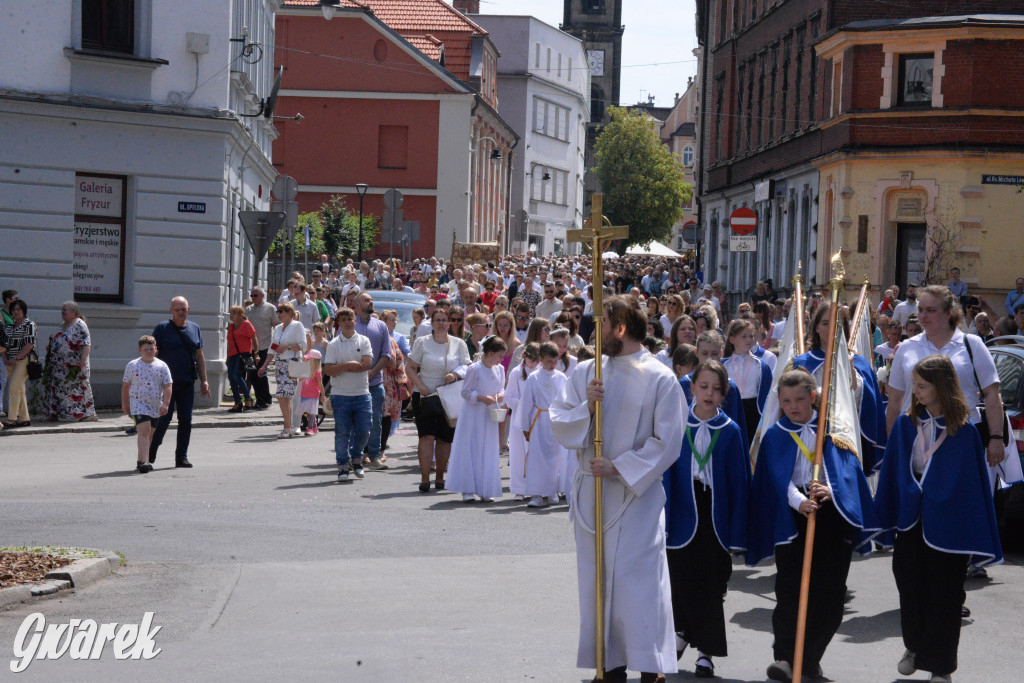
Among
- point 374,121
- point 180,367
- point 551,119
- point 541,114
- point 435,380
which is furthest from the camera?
point 551,119

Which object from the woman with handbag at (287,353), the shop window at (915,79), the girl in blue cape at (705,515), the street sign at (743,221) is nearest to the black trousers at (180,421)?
the woman with handbag at (287,353)

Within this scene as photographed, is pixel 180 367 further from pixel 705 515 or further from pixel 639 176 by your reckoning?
pixel 639 176

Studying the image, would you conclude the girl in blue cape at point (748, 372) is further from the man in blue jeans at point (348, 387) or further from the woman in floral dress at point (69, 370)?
the woman in floral dress at point (69, 370)

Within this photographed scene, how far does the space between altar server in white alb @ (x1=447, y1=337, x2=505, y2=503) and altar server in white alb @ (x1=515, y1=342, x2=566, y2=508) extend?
0.98ft

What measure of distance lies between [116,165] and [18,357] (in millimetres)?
3853

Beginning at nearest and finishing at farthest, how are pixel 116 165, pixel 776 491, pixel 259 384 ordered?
pixel 776 491 < pixel 116 165 < pixel 259 384

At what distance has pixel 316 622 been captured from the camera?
27.0ft

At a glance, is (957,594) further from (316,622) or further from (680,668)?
(316,622)

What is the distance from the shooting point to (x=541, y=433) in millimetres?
13867

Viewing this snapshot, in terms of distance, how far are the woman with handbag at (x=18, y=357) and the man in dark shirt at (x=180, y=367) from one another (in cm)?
449

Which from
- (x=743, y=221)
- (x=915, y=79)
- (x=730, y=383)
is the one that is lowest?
(x=730, y=383)

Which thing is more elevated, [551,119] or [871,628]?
[551,119]

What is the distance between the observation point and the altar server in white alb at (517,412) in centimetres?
1402

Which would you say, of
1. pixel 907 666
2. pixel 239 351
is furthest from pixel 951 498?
pixel 239 351
